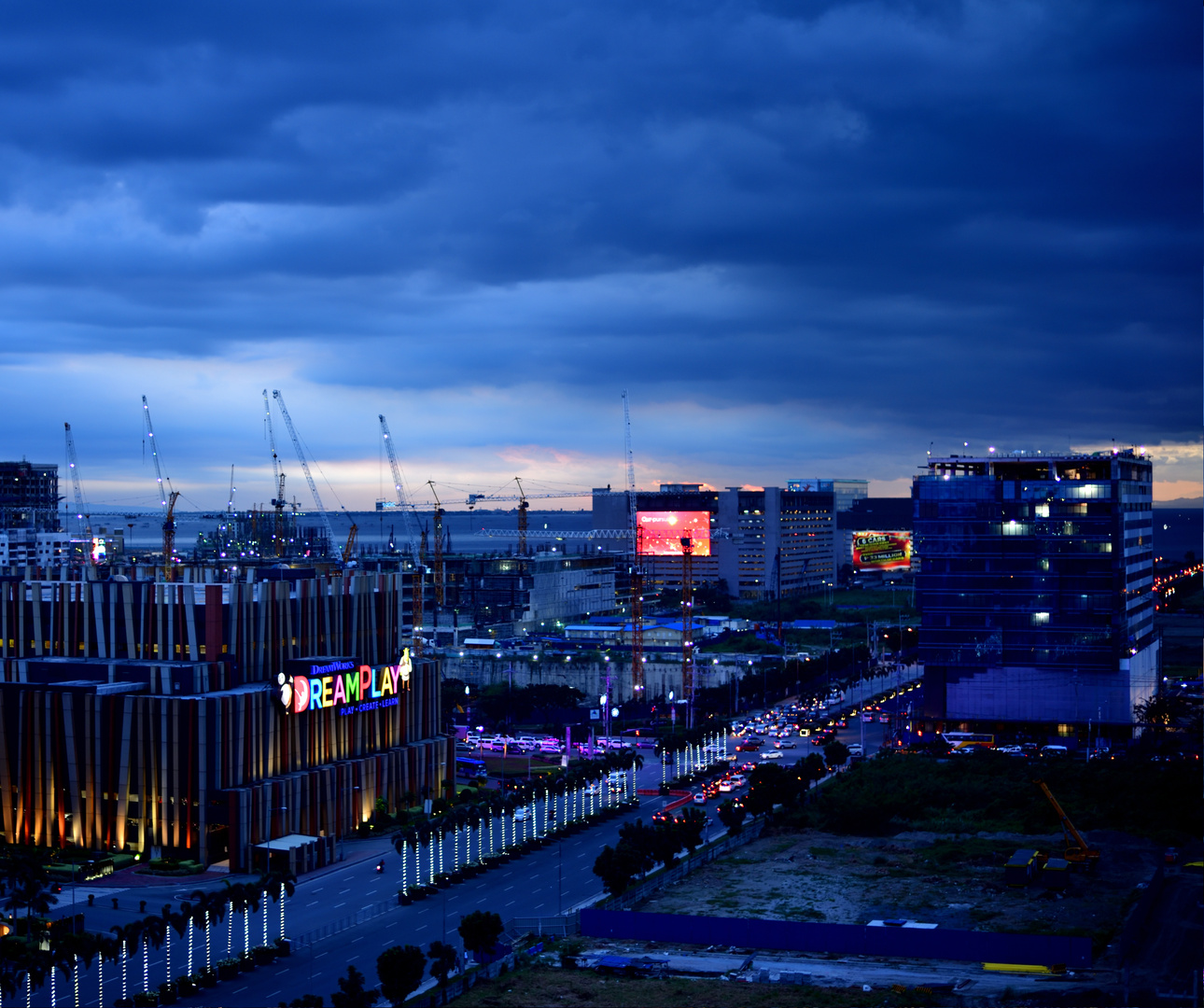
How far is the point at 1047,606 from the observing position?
118 meters

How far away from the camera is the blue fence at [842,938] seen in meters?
58.3

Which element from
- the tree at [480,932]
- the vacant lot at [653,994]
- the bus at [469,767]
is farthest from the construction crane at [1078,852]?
the bus at [469,767]

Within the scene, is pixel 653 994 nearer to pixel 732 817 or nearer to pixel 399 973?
pixel 399 973

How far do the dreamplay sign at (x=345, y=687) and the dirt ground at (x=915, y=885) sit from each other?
87.3 ft

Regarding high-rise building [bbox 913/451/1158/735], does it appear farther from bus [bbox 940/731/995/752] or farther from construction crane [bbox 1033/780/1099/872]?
construction crane [bbox 1033/780/1099/872]

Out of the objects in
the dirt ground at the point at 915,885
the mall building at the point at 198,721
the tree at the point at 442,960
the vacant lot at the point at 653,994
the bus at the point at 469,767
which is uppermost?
the mall building at the point at 198,721

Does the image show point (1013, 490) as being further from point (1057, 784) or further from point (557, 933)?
point (557, 933)

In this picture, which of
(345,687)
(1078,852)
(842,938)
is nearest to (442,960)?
(842,938)

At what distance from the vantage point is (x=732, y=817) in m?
82.6

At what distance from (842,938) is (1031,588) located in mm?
63637

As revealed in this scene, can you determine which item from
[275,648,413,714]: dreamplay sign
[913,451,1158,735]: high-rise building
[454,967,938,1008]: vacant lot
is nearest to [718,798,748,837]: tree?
[275,648,413,714]: dreamplay sign

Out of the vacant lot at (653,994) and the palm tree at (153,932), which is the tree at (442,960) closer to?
the vacant lot at (653,994)

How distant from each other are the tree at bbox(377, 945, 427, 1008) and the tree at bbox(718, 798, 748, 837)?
1258 inches

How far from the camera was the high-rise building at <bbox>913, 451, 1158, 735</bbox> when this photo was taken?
383 feet
